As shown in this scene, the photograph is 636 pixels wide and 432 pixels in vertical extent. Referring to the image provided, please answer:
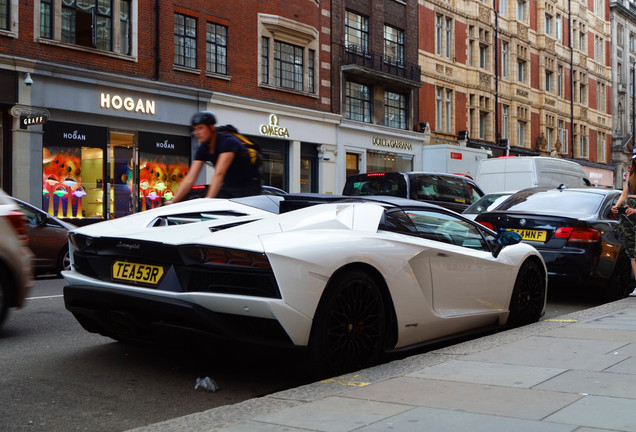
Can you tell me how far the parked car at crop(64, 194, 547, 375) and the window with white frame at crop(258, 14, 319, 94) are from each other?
67.2ft

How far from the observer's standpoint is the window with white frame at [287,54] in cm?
2584

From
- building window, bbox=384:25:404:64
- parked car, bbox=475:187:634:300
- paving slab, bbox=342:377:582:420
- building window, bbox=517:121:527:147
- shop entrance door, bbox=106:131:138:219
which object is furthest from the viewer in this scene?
building window, bbox=517:121:527:147

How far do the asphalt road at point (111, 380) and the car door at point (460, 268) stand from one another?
4.39ft

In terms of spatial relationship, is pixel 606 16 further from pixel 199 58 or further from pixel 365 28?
pixel 199 58

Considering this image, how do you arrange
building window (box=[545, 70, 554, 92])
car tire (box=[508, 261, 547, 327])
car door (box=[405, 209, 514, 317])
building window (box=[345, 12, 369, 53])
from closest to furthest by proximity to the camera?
1. car door (box=[405, 209, 514, 317])
2. car tire (box=[508, 261, 547, 327])
3. building window (box=[345, 12, 369, 53])
4. building window (box=[545, 70, 554, 92])

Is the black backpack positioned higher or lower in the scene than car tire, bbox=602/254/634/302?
higher

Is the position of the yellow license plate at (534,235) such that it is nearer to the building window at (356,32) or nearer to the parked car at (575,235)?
the parked car at (575,235)

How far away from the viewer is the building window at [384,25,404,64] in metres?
31.8

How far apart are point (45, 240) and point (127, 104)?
932 centimetres

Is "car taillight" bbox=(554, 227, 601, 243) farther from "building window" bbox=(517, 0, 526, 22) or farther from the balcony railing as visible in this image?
"building window" bbox=(517, 0, 526, 22)

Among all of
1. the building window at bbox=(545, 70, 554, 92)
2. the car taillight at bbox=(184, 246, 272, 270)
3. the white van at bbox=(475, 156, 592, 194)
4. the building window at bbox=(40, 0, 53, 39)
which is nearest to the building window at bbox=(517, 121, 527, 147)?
the building window at bbox=(545, 70, 554, 92)

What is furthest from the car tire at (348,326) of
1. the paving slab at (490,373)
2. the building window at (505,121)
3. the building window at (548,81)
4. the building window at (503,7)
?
the building window at (548,81)

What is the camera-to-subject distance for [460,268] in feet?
19.7

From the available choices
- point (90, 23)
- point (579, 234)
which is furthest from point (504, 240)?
point (90, 23)
